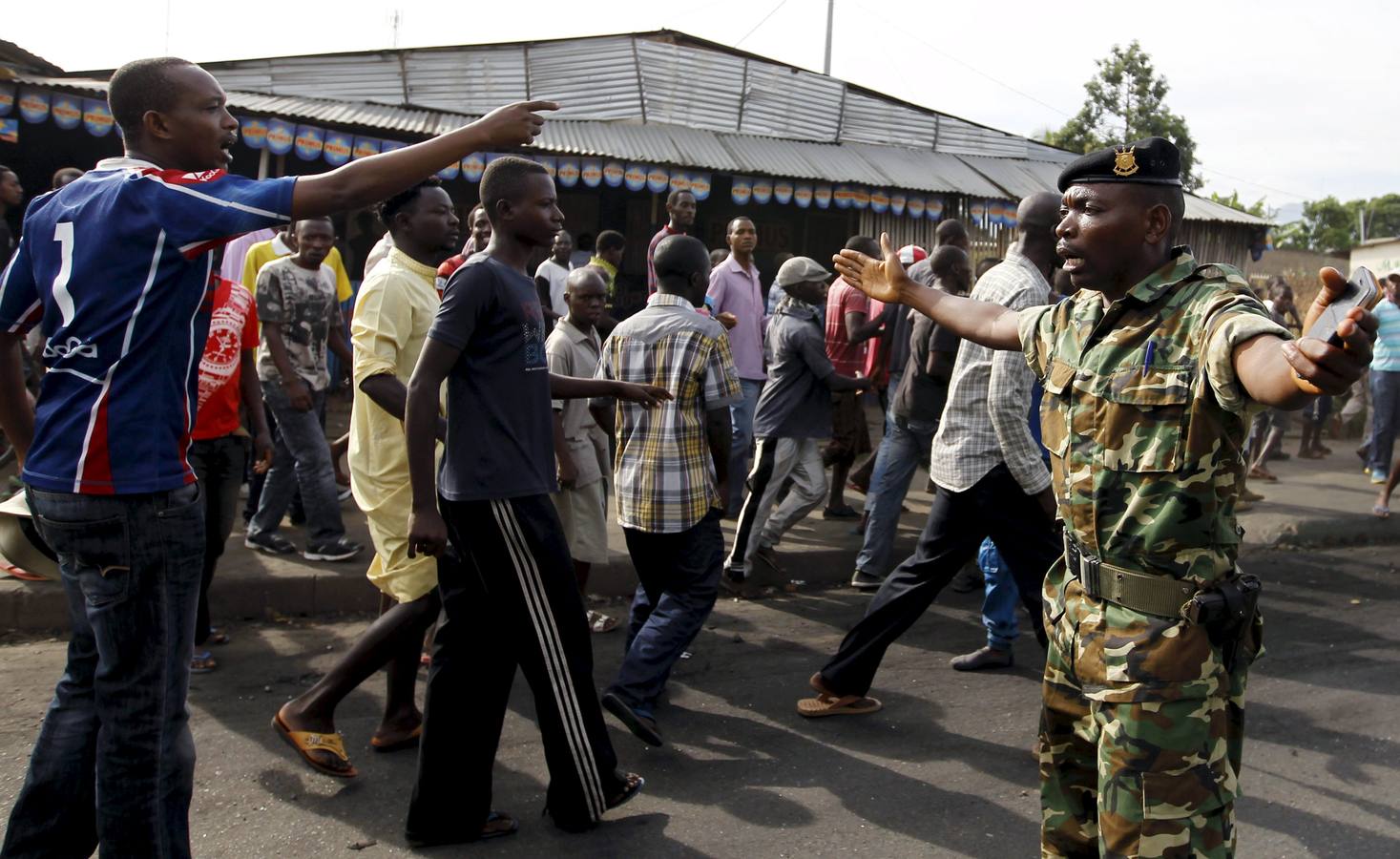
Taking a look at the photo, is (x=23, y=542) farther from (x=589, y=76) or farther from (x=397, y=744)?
(x=589, y=76)

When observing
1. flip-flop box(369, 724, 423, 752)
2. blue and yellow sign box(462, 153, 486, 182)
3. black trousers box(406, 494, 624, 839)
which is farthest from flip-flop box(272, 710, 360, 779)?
blue and yellow sign box(462, 153, 486, 182)

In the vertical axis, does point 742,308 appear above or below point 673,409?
above

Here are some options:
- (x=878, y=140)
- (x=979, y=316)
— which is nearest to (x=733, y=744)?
(x=979, y=316)

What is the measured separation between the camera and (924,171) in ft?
46.6

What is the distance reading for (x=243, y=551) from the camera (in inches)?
248

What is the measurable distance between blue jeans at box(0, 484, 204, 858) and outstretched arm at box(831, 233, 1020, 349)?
1.86 metres

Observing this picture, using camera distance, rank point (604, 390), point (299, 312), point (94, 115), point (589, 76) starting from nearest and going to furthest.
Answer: point (604, 390) < point (299, 312) < point (94, 115) < point (589, 76)

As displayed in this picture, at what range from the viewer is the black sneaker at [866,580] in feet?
21.6

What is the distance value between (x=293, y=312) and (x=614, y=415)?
2115 mm

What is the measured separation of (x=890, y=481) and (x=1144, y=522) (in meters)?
3.97

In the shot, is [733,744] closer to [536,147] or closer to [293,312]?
[293,312]

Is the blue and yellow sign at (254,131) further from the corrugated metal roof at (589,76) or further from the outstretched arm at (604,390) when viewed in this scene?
the outstretched arm at (604,390)

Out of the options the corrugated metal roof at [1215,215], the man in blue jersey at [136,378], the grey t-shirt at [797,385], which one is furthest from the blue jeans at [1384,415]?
the man in blue jersey at [136,378]

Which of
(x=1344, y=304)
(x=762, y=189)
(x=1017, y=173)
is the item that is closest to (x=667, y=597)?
(x=1344, y=304)
